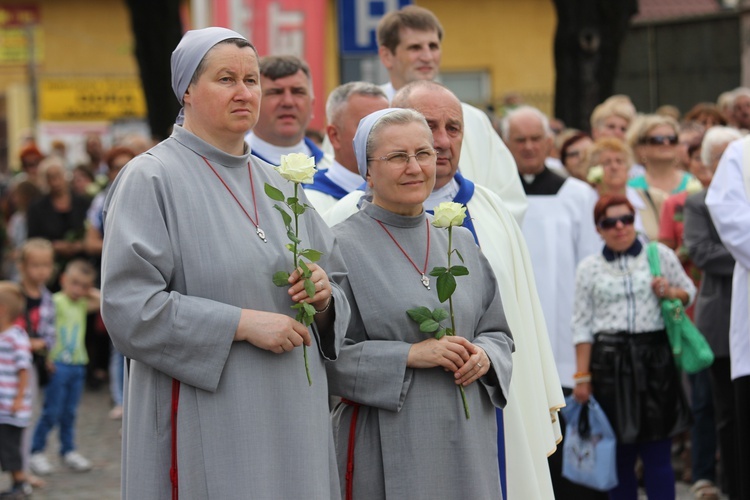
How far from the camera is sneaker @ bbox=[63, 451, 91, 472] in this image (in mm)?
9641

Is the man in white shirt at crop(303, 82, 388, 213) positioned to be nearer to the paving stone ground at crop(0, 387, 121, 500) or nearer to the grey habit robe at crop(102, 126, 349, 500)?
the grey habit robe at crop(102, 126, 349, 500)

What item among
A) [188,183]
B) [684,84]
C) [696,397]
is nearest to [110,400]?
[696,397]

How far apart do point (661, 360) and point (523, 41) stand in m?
23.4

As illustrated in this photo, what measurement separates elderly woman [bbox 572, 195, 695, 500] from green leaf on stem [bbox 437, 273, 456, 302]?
289cm

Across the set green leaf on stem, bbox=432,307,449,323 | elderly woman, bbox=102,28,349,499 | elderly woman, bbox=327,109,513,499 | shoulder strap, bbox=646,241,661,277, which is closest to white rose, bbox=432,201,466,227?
elderly woman, bbox=327,109,513,499

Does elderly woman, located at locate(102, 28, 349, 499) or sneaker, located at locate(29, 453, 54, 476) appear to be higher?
elderly woman, located at locate(102, 28, 349, 499)

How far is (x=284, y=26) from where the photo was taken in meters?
10.5

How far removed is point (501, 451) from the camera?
16.7 feet

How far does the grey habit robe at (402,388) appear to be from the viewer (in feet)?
14.9

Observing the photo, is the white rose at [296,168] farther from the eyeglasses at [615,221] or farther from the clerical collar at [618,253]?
the clerical collar at [618,253]

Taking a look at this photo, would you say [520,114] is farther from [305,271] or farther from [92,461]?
[92,461]

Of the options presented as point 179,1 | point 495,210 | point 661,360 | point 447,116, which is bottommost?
point 661,360

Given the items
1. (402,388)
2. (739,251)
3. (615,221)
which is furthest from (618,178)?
(402,388)

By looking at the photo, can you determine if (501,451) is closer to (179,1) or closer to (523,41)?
(179,1)
